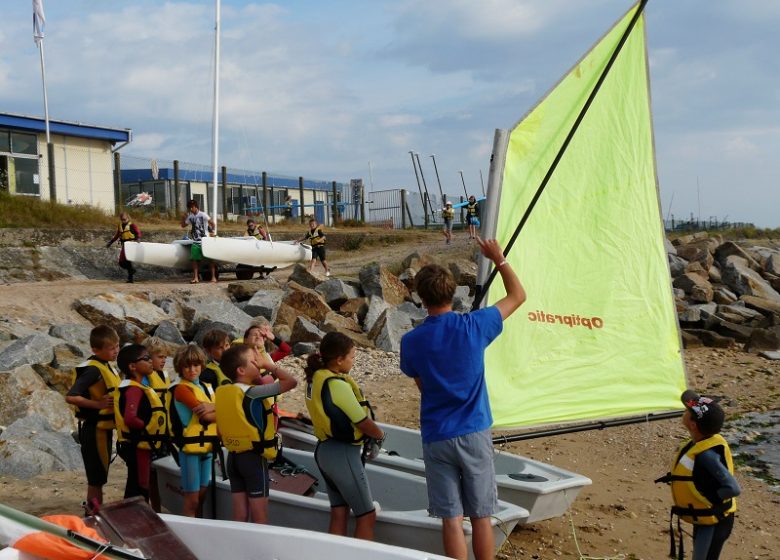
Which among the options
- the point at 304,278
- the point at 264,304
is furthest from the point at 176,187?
the point at 264,304

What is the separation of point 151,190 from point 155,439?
22.5 m

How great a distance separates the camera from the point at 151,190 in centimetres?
2644

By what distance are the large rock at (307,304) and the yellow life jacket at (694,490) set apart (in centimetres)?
1015

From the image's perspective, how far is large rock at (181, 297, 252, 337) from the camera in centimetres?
1251

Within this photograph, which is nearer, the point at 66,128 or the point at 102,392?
the point at 102,392

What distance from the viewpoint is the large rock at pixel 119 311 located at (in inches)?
486

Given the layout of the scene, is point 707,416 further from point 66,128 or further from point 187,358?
point 66,128

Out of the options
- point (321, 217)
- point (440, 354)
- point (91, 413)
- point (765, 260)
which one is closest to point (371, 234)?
point (321, 217)

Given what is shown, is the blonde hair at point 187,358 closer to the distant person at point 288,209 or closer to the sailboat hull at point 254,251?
the sailboat hull at point 254,251

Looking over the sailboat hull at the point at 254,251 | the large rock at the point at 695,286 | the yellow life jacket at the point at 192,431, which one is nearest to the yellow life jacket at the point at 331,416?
the yellow life jacket at the point at 192,431

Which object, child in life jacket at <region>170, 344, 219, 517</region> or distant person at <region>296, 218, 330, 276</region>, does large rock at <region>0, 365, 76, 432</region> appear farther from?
distant person at <region>296, 218, 330, 276</region>

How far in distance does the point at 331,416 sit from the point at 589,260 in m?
1.82

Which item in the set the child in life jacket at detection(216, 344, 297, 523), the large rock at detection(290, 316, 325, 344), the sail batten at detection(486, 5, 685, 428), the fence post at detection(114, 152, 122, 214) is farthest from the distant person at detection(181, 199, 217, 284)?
the sail batten at detection(486, 5, 685, 428)

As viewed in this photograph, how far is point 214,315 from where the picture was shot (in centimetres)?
1290
